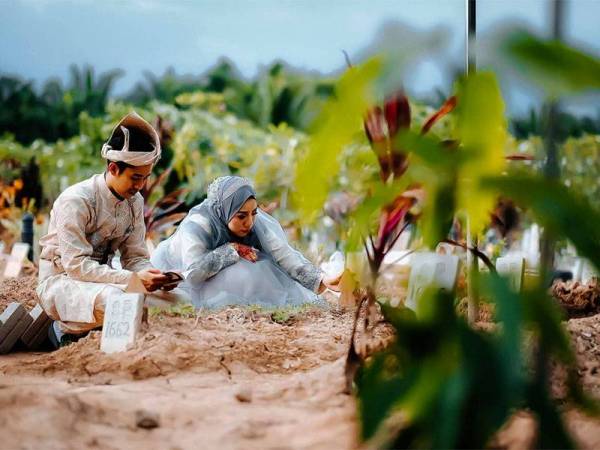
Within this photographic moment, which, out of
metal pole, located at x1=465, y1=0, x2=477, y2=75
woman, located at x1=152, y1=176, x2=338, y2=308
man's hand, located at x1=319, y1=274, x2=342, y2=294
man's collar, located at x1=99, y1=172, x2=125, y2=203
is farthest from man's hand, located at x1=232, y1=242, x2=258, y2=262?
metal pole, located at x1=465, y1=0, x2=477, y2=75

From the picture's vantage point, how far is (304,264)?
4.43 meters

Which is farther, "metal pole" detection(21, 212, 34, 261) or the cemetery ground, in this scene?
"metal pole" detection(21, 212, 34, 261)

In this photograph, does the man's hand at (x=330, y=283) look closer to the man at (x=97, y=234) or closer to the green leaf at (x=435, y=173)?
the man at (x=97, y=234)

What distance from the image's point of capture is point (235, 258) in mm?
4281

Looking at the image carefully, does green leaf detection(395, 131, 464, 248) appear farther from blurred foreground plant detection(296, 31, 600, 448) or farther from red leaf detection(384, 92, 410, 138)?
red leaf detection(384, 92, 410, 138)

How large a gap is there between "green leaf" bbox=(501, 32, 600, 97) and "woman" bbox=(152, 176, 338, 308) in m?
2.77

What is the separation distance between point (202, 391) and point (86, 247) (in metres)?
1.29

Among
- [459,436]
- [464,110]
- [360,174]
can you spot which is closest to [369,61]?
[464,110]

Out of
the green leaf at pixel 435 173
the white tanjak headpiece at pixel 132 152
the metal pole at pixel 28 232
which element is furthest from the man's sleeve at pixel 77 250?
the metal pole at pixel 28 232

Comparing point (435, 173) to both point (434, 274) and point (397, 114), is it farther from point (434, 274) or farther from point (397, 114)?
point (434, 274)

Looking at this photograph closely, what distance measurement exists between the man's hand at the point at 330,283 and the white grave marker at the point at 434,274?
1.11m

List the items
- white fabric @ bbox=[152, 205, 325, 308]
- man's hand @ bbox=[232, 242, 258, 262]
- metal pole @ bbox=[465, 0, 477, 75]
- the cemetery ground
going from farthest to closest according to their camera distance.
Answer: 1. man's hand @ bbox=[232, 242, 258, 262]
2. white fabric @ bbox=[152, 205, 325, 308]
3. metal pole @ bbox=[465, 0, 477, 75]
4. the cemetery ground

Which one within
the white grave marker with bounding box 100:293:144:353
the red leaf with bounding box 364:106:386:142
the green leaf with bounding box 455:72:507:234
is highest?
the green leaf with bounding box 455:72:507:234

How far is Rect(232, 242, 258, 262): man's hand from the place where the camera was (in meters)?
4.34
